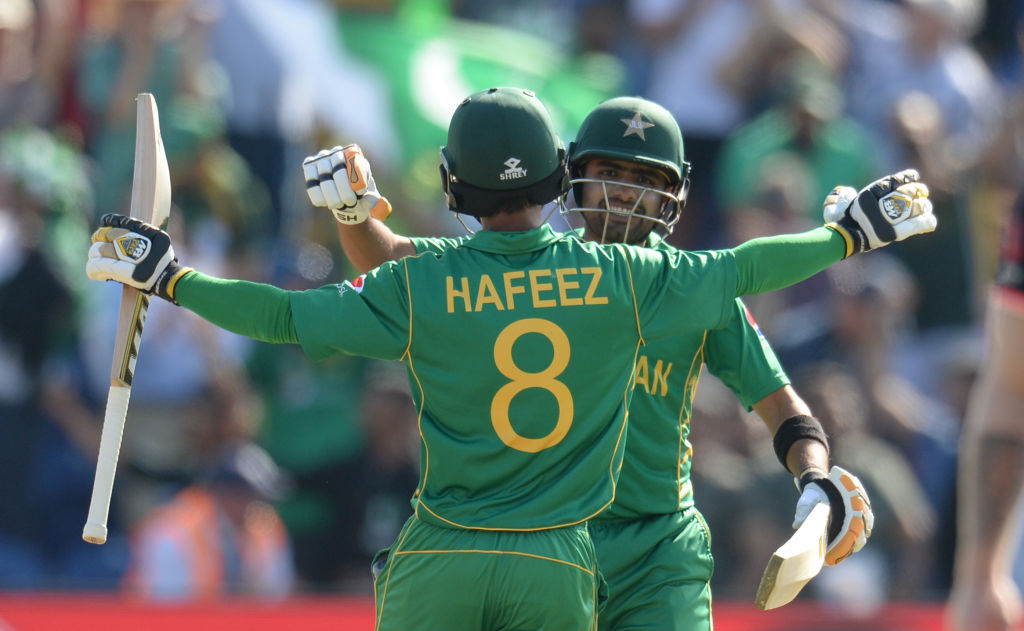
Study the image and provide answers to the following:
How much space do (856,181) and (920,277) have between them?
0.68 m

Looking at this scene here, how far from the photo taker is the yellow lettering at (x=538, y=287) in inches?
136

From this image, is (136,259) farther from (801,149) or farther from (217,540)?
(801,149)

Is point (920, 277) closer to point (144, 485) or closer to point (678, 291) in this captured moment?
point (144, 485)

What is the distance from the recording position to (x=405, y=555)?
352cm

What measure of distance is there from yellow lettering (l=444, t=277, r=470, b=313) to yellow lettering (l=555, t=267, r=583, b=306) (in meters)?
0.22

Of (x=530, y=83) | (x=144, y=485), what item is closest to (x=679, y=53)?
(x=530, y=83)

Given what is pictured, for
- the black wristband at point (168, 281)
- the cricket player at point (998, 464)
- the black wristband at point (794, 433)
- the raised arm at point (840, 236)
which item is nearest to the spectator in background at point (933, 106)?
the cricket player at point (998, 464)

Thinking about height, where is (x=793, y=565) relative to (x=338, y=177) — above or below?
below

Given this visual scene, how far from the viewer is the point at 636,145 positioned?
163 inches

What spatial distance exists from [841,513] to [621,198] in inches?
42.6

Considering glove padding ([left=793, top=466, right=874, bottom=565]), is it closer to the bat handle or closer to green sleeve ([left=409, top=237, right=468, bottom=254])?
green sleeve ([left=409, top=237, right=468, bottom=254])

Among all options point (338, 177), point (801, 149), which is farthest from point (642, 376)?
point (801, 149)

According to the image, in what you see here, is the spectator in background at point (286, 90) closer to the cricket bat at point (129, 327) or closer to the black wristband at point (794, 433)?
the cricket bat at point (129, 327)

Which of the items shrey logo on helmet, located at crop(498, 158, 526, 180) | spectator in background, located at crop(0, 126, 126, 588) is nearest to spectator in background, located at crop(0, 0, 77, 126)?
spectator in background, located at crop(0, 126, 126, 588)
